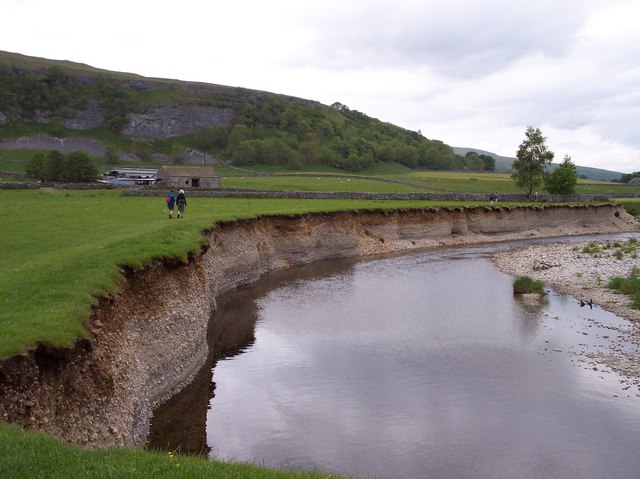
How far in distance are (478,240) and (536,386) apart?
48.2 meters

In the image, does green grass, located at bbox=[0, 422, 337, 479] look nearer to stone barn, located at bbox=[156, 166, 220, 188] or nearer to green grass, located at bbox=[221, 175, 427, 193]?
stone barn, located at bbox=[156, 166, 220, 188]

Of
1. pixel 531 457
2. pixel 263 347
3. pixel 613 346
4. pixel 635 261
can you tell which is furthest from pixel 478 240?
pixel 531 457

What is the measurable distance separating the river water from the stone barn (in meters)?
45.4

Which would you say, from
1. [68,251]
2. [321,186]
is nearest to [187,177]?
[321,186]

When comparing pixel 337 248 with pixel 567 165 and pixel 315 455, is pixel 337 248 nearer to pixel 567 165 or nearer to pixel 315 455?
pixel 315 455

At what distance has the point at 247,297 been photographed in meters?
33.8

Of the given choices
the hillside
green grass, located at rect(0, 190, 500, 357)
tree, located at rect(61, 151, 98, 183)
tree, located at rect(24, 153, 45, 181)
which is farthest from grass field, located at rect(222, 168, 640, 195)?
the hillside

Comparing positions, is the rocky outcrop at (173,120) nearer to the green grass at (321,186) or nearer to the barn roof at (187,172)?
the green grass at (321,186)

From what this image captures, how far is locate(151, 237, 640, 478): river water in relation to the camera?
49.5ft

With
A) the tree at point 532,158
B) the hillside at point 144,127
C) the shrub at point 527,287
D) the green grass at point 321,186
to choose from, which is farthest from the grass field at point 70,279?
the hillside at point 144,127

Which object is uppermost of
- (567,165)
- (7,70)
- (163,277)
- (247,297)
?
(7,70)

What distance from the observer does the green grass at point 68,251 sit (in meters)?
14.1

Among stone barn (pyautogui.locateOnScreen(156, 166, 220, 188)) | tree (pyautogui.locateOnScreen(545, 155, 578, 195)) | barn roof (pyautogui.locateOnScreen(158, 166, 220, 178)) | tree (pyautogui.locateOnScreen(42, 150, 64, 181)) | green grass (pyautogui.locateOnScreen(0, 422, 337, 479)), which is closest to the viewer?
green grass (pyautogui.locateOnScreen(0, 422, 337, 479))

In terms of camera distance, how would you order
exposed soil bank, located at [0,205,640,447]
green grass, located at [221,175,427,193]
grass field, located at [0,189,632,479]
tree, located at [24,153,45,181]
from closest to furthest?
grass field, located at [0,189,632,479]
exposed soil bank, located at [0,205,640,447]
tree, located at [24,153,45,181]
green grass, located at [221,175,427,193]
